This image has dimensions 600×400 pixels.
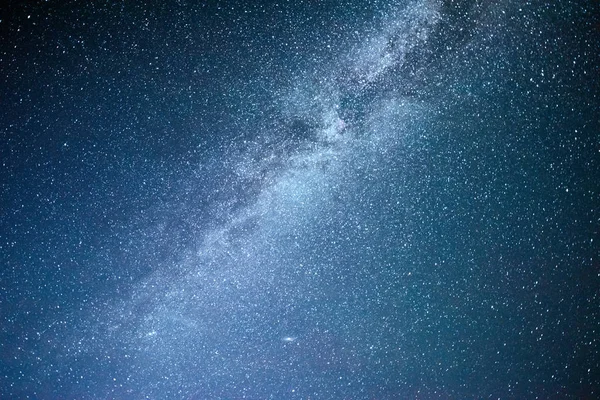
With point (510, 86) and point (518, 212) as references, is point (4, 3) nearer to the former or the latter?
point (510, 86)

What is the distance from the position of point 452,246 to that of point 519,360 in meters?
0.46

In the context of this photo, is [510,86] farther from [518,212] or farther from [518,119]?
[518,212]

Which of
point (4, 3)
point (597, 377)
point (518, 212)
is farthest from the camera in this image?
point (597, 377)

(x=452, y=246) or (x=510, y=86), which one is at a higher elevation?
(x=510, y=86)

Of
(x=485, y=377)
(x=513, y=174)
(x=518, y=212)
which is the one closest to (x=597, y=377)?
(x=485, y=377)

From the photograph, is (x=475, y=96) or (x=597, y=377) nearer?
(x=475, y=96)

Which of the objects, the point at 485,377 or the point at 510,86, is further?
the point at 485,377

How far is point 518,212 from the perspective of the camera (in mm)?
1147

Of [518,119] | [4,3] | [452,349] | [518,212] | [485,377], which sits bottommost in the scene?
[485,377]

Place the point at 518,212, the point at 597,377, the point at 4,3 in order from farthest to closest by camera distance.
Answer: the point at 597,377 < the point at 518,212 < the point at 4,3

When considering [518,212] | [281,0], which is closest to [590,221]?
[518,212]

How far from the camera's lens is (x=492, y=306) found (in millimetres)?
1166

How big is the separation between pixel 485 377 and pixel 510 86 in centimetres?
93

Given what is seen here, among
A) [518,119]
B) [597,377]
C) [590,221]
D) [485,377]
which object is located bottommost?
[597,377]
